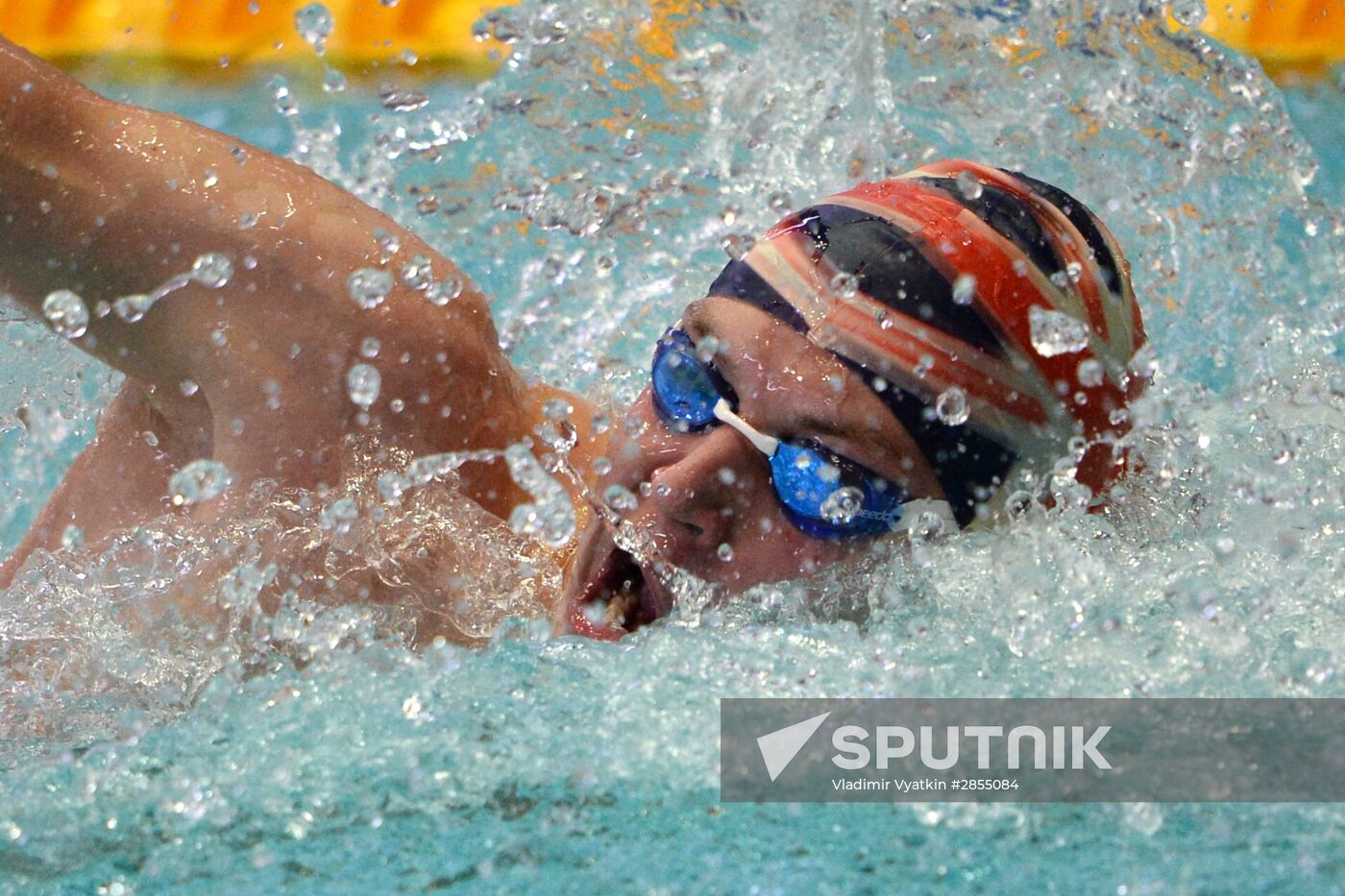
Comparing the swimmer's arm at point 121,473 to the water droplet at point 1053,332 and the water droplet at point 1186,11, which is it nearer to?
the water droplet at point 1053,332

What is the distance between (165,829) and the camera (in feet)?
3.31

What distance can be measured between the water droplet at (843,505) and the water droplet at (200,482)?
586mm

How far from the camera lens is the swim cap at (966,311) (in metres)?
1.33

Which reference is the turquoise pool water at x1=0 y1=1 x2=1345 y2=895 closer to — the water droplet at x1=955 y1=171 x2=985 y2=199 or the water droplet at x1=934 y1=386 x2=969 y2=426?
the water droplet at x1=934 y1=386 x2=969 y2=426

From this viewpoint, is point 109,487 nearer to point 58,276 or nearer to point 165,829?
point 58,276

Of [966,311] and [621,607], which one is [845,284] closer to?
[966,311]

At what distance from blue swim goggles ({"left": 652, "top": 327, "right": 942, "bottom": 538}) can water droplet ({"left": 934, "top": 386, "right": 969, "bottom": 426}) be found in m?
0.08

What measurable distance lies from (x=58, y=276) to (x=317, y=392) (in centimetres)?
26

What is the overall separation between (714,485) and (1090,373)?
15.1 inches

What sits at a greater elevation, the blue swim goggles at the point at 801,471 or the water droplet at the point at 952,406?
the water droplet at the point at 952,406

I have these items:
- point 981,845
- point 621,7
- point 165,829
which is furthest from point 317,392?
point 621,7

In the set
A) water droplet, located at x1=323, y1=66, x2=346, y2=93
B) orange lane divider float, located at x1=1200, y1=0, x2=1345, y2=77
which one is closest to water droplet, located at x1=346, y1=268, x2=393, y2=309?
water droplet, located at x1=323, y1=66, x2=346, y2=93

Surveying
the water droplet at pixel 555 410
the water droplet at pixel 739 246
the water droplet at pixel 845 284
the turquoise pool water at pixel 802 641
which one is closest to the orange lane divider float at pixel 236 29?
the turquoise pool water at pixel 802 641

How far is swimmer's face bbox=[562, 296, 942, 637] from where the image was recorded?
1.34 m
